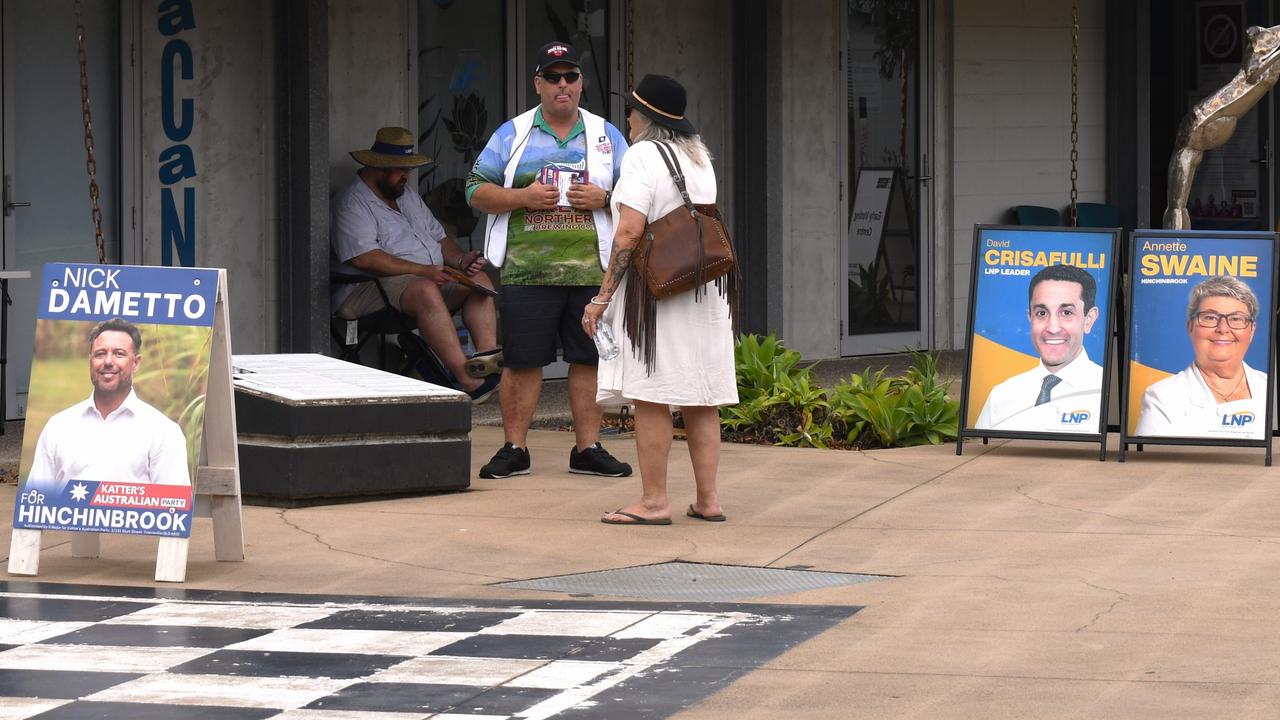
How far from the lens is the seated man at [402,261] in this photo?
1145 centimetres

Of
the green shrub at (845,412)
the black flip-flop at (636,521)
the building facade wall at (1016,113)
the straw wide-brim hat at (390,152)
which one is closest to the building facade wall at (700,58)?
the building facade wall at (1016,113)

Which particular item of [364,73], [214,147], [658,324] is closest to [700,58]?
[364,73]

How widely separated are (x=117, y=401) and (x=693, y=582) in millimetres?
2082

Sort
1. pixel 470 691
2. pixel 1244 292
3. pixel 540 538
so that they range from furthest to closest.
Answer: pixel 1244 292 → pixel 540 538 → pixel 470 691

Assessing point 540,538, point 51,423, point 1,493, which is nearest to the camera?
point 51,423

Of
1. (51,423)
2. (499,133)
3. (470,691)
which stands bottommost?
(470,691)

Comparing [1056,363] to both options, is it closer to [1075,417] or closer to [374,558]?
[1075,417]

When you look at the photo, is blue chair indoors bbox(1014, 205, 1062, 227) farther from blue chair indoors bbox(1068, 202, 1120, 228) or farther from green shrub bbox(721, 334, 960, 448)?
green shrub bbox(721, 334, 960, 448)

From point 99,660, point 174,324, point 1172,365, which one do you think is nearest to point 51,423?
point 174,324

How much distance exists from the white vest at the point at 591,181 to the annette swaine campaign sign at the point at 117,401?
2133 mm

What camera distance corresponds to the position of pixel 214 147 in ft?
38.6

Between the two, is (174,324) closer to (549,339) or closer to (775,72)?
(549,339)

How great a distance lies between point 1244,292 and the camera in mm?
9703

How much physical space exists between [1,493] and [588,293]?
2705 millimetres
